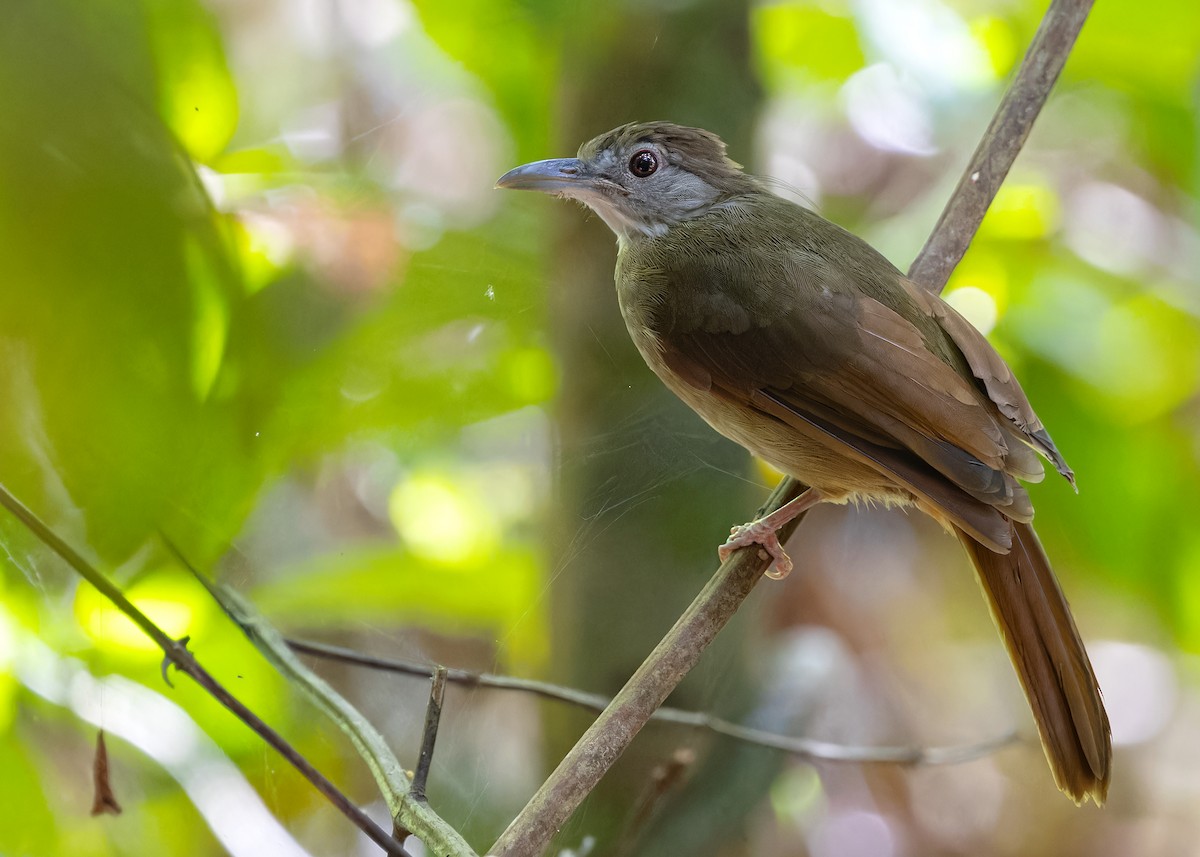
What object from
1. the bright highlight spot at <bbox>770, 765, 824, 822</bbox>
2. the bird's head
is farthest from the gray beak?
the bright highlight spot at <bbox>770, 765, 824, 822</bbox>

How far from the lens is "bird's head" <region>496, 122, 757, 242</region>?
54.0 inches

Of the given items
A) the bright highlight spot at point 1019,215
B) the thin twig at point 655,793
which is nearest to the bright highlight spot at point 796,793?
the thin twig at point 655,793

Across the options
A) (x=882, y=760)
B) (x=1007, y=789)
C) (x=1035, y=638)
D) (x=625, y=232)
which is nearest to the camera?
(x=1035, y=638)

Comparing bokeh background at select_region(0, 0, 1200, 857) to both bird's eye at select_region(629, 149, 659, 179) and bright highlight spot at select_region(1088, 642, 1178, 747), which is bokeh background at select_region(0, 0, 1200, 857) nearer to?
bird's eye at select_region(629, 149, 659, 179)

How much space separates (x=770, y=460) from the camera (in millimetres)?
1453

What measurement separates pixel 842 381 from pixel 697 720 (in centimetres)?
53

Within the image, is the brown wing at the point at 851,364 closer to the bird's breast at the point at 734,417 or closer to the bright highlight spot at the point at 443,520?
the bird's breast at the point at 734,417

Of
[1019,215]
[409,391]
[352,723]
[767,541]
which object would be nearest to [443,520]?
[409,391]

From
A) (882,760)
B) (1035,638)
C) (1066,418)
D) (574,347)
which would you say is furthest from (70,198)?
(1066,418)

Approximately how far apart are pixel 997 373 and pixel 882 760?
2.40ft

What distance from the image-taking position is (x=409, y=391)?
1.13 m

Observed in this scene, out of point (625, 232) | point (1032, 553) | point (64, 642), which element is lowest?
point (64, 642)

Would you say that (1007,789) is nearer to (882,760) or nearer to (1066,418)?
(882,760)

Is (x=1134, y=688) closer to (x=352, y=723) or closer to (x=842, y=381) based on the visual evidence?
(x=842, y=381)
